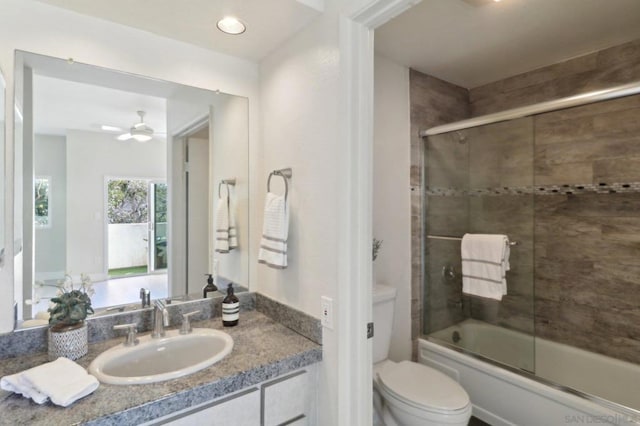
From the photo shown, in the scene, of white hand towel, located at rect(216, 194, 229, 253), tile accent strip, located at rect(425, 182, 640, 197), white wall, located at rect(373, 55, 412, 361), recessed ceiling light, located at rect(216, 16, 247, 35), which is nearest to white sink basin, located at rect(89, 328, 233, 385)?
white hand towel, located at rect(216, 194, 229, 253)

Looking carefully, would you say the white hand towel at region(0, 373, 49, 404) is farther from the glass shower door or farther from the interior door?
the glass shower door

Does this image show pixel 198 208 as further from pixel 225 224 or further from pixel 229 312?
pixel 229 312

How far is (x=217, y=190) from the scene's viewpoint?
1.86 meters

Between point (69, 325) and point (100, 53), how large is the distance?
1.14 m

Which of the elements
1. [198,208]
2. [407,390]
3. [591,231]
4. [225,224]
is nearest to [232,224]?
[225,224]

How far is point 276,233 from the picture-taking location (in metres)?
1.55

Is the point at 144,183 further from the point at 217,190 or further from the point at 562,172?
the point at 562,172

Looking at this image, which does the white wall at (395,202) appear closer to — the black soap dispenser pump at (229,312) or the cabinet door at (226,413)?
the black soap dispenser pump at (229,312)

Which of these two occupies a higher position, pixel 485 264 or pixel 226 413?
pixel 485 264

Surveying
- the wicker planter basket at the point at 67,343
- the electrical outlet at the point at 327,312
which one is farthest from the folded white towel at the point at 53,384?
the electrical outlet at the point at 327,312

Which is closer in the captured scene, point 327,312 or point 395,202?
point 327,312

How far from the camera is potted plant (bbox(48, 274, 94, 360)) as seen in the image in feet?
3.89

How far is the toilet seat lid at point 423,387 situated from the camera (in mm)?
1623

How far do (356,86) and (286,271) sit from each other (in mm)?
909
